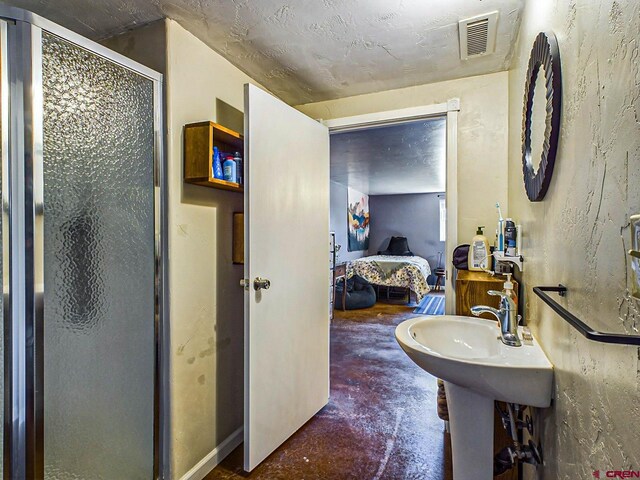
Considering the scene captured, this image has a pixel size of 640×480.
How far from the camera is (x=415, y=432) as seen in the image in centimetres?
211

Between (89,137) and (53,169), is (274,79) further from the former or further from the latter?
(53,169)

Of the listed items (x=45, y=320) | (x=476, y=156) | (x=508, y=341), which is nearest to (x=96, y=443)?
(x=45, y=320)

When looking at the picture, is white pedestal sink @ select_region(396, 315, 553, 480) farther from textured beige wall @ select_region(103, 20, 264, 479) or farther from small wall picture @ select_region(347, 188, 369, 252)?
small wall picture @ select_region(347, 188, 369, 252)

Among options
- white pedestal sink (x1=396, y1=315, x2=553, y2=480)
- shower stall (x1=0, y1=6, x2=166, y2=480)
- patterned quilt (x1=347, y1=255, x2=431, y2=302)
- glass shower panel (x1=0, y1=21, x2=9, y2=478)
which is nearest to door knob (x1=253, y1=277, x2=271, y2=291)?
shower stall (x1=0, y1=6, x2=166, y2=480)

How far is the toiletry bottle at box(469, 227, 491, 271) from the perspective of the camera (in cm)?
188

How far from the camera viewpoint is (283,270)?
1928mm

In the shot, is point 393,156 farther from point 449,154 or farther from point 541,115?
point 541,115

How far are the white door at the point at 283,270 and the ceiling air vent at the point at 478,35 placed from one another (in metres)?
0.93

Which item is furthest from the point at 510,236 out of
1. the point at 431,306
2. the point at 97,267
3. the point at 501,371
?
the point at 431,306

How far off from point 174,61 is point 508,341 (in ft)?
5.77

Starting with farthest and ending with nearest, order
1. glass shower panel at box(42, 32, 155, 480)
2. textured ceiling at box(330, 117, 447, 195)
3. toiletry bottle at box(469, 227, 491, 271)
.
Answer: textured ceiling at box(330, 117, 447, 195) < toiletry bottle at box(469, 227, 491, 271) < glass shower panel at box(42, 32, 155, 480)

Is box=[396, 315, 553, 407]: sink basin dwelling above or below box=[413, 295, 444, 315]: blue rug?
above

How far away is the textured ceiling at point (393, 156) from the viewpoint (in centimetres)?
338

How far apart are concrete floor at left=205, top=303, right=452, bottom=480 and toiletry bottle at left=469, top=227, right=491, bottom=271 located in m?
1.03
